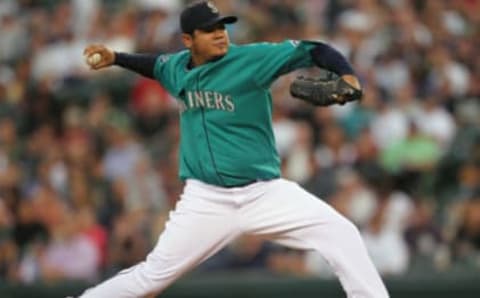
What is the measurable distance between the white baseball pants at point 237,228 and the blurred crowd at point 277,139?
3.00 metres

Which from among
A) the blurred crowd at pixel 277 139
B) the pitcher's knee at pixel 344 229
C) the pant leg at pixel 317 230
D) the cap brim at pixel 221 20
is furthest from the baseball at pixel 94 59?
the blurred crowd at pixel 277 139

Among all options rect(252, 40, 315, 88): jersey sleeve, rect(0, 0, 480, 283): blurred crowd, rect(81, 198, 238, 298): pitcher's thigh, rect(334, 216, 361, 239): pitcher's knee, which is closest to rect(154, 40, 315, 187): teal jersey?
rect(252, 40, 315, 88): jersey sleeve

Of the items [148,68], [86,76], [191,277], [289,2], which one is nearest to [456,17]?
[289,2]

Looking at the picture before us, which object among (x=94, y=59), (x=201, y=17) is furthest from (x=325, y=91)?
(x=94, y=59)

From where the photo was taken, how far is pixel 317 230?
687 centimetres

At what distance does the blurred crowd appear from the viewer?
1079cm

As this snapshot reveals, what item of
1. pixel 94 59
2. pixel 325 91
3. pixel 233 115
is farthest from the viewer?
pixel 94 59

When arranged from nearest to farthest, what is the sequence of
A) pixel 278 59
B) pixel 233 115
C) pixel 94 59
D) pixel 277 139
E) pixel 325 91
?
pixel 325 91, pixel 278 59, pixel 233 115, pixel 94 59, pixel 277 139

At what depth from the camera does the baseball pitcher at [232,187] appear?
684cm

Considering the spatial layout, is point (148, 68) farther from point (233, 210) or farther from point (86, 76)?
point (86, 76)

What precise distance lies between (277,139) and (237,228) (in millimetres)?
5000

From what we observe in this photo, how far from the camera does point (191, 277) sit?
33.9ft

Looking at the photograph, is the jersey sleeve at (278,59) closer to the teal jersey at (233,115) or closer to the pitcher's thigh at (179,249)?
the teal jersey at (233,115)

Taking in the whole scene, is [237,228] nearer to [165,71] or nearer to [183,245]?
[183,245]
